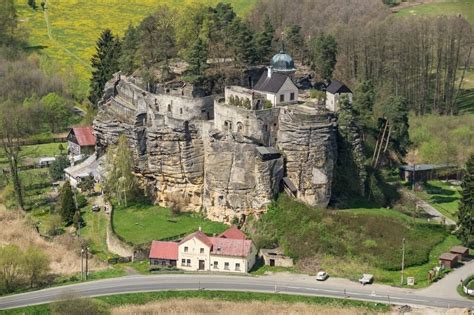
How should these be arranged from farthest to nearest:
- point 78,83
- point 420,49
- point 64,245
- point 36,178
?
point 78,83, point 420,49, point 36,178, point 64,245

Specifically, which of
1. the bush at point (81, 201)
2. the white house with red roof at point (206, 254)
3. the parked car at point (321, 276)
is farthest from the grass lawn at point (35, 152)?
the parked car at point (321, 276)

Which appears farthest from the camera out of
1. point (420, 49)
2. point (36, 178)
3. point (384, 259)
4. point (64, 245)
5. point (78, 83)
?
point (78, 83)

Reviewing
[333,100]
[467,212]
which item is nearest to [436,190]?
[467,212]

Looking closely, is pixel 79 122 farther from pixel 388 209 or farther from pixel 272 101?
pixel 388 209

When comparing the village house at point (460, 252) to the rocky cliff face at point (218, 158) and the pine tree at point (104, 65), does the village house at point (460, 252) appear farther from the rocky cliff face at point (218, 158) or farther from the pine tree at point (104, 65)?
the pine tree at point (104, 65)

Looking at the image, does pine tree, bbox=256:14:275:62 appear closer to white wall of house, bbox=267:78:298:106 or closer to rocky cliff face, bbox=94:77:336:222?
white wall of house, bbox=267:78:298:106

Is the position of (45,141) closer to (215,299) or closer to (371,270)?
(215,299)

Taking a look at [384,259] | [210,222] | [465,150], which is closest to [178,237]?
[210,222]
